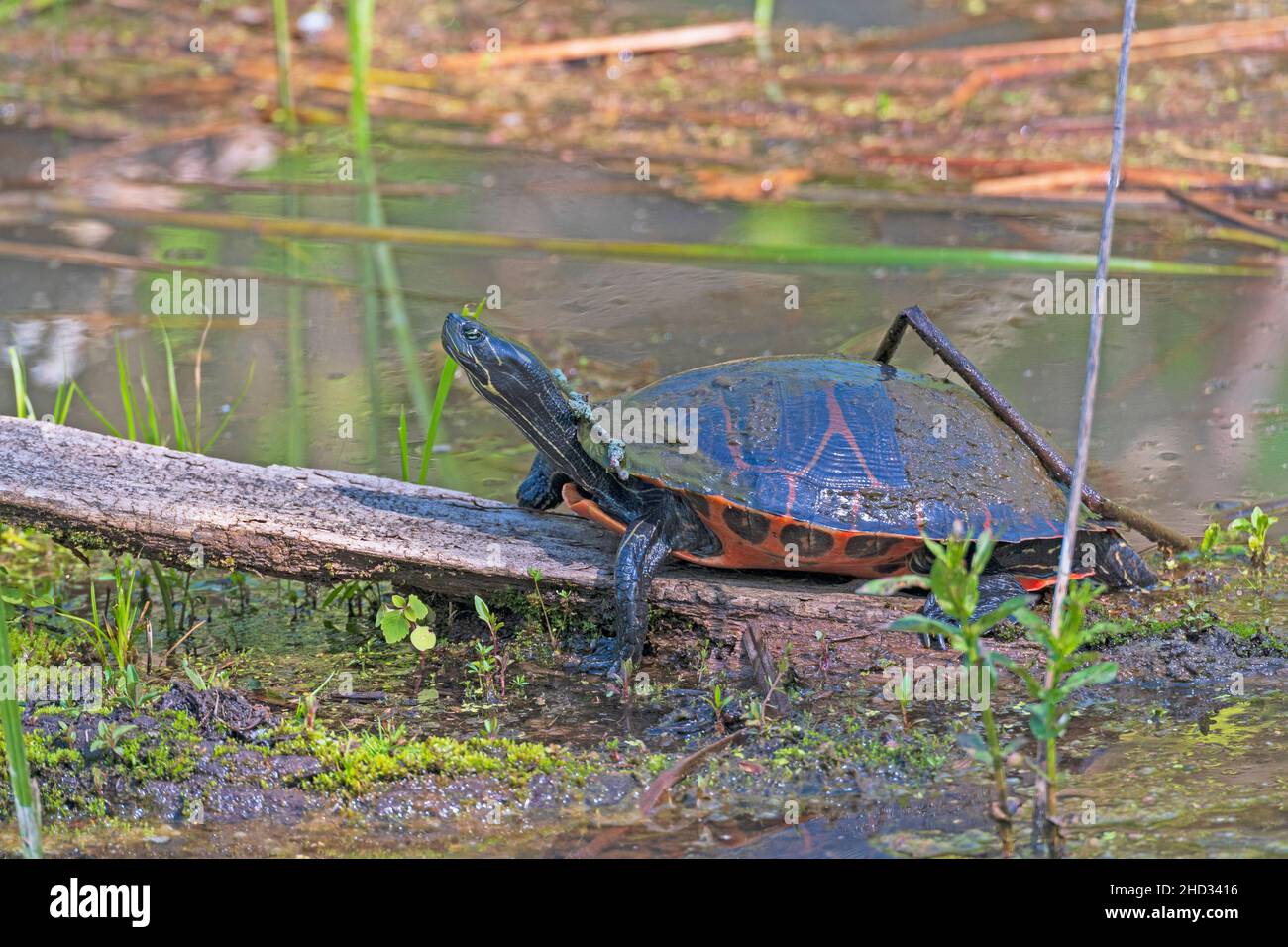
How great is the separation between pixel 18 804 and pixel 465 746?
3.98ft

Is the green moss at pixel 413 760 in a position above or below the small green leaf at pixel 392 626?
below

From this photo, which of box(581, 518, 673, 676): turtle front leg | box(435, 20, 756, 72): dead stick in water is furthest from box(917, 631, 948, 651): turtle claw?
box(435, 20, 756, 72): dead stick in water

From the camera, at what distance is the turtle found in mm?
3977

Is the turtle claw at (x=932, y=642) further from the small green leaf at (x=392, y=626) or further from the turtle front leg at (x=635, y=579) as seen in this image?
the small green leaf at (x=392, y=626)

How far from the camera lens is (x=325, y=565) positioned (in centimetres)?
406

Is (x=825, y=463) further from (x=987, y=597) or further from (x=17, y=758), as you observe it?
(x=17, y=758)

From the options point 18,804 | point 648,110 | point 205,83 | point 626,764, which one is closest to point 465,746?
point 626,764

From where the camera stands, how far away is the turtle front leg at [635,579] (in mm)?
3955

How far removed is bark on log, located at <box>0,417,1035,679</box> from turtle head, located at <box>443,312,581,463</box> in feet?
1.06

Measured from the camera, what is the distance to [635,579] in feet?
A: 13.0

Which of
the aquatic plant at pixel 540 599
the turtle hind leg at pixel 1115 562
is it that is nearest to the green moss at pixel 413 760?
the aquatic plant at pixel 540 599

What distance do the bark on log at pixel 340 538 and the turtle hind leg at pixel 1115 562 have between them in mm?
644

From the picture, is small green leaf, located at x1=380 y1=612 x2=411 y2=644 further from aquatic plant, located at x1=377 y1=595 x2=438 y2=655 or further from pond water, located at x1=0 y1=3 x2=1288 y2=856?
pond water, located at x1=0 y1=3 x2=1288 y2=856
